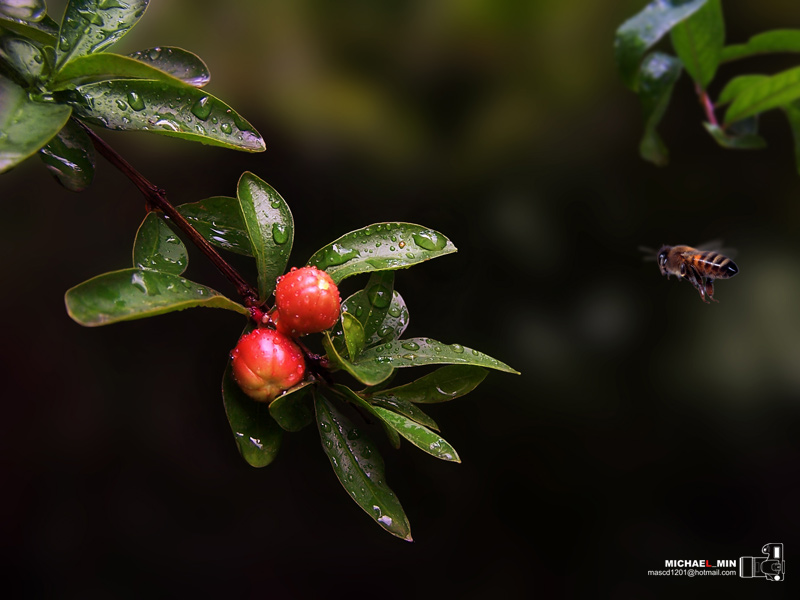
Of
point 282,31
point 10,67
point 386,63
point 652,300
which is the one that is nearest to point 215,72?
point 282,31

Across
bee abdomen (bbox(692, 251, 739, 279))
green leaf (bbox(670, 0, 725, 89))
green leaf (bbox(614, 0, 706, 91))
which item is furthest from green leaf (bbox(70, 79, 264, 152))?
green leaf (bbox(670, 0, 725, 89))

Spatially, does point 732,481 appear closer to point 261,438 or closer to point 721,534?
point 721,534

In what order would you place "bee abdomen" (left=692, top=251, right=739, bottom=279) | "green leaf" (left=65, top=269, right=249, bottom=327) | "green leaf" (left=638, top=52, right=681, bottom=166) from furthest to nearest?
1. "green leaf" (left=638, top=52, right=681, bottom=166)
2. "bee abdomen" (left=692, top=251, right=739, bottom=279)
3. "green leaf" (left=65, top=269, right=249, bottom=327)

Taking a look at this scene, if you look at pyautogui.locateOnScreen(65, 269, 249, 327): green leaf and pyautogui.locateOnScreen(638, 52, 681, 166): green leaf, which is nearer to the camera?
pyautogui.locateOnScreen(65, 269, 249, 327): green leaf

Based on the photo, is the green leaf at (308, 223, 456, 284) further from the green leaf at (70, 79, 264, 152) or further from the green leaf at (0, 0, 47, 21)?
the green leaf at (0, 0, 47, 21)

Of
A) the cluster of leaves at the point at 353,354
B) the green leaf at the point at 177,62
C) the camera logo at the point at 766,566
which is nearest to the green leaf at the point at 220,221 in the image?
the cluster of leaves at the point at 353,354
